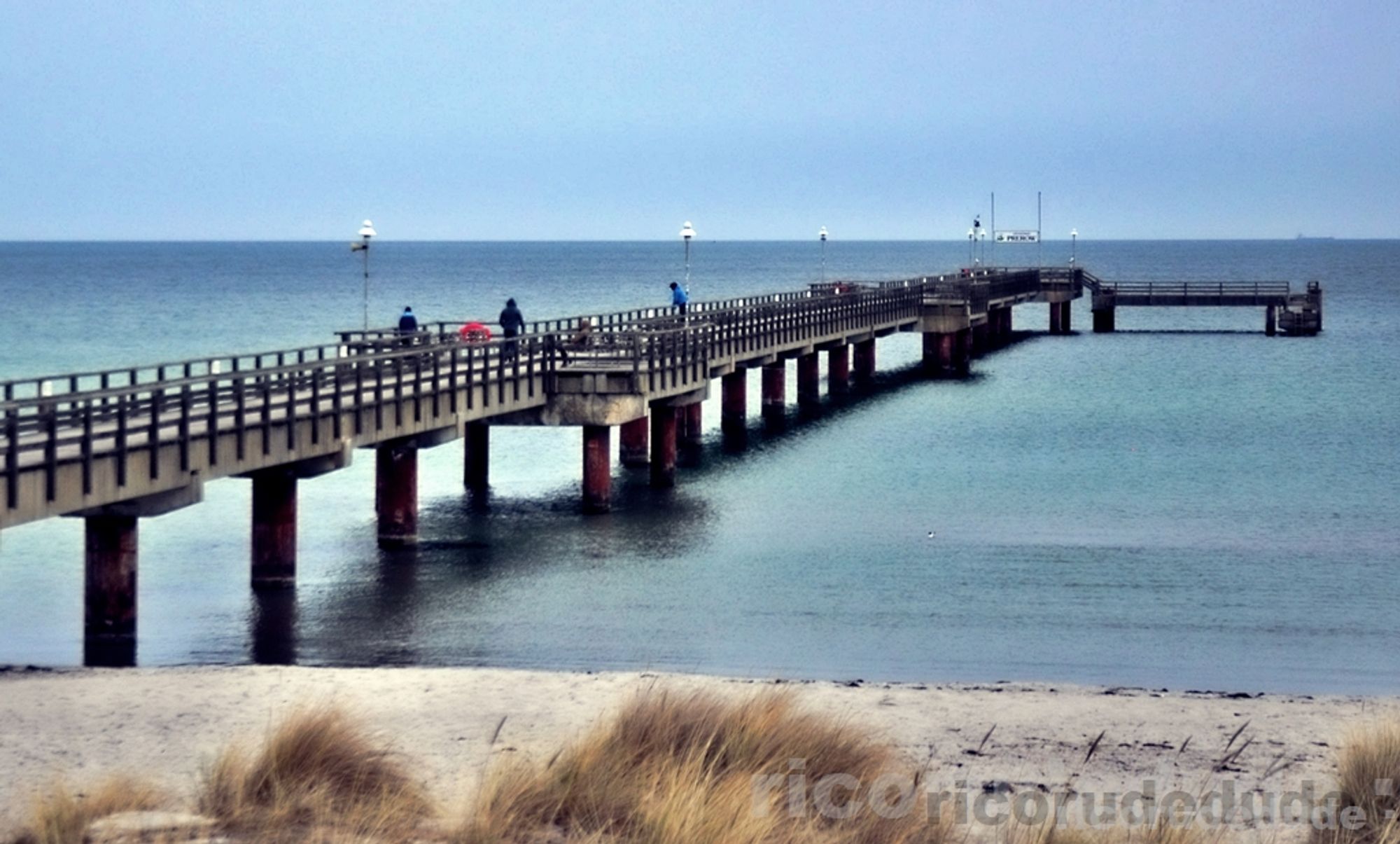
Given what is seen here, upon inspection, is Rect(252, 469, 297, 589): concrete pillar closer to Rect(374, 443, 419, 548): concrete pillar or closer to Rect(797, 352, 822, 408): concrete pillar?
Rect(374, 443, 419, 548): concrete pillar

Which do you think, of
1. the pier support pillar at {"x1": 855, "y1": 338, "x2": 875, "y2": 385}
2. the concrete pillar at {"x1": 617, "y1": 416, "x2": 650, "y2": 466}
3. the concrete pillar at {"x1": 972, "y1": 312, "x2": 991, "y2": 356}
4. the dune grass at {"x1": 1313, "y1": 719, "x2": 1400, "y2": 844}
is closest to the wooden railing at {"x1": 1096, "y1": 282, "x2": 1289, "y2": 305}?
the concrete pillar at {"x1": 972, "y1": 312, "x2": 991, "y2": 356}

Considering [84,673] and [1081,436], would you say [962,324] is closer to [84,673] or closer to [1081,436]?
[1081,436]

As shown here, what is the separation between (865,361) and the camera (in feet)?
237

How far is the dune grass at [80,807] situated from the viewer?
36.4 ft

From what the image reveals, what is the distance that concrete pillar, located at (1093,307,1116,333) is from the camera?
10338cm

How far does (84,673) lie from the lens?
21016mm

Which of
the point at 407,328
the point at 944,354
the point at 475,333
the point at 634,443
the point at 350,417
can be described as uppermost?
the point at 407,328

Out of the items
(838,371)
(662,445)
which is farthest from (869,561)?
(838,371)

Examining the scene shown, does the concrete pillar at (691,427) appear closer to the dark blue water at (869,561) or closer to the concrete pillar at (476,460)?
the dark blue water at (869,561)

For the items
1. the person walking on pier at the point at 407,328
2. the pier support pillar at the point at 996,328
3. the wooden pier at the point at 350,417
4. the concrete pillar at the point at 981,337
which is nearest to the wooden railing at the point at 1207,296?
the pier support pillar at the point at 996,328

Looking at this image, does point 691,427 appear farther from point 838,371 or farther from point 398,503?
point 398,503

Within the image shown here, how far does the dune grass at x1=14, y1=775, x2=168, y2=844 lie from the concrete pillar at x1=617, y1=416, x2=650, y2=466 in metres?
32.1

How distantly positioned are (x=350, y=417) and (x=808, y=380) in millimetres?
35524

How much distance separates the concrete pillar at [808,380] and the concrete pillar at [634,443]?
1764 centimetres
